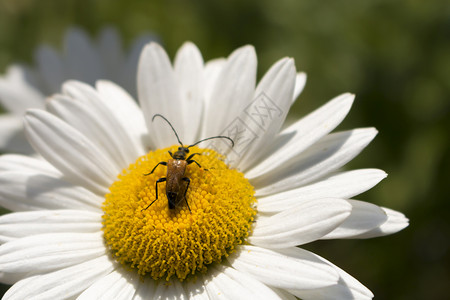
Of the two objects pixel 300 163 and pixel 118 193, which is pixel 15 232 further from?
pixel 300 163

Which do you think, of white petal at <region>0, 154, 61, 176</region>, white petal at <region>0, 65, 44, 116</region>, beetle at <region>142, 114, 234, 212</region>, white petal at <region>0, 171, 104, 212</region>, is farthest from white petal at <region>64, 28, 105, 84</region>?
beetle at <region>142, 114, 234, 212</region>

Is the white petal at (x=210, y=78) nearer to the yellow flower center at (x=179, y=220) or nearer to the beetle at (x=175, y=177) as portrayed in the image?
the beetle at (x=175, y=177)

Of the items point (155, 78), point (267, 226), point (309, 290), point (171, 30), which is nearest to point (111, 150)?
point (155, 78)

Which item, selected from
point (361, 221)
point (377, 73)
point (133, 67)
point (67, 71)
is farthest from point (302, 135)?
point (67, 71)

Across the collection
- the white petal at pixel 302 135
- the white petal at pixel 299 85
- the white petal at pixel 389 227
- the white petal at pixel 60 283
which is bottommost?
the white petal at pixel 389 227

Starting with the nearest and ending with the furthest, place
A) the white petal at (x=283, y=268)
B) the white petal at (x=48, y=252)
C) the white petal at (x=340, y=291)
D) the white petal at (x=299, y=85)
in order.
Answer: the white petal at (x=283, y=268) → the white petal at (x=340, y=291) → the white petal at (x=48, y=252) → the white petal at (x=299, y=85)

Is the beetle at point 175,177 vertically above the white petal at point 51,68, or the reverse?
the white petal at point 51,68

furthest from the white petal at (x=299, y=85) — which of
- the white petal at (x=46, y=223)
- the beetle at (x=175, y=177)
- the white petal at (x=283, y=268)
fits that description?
the white petal at (x=46, y=223)

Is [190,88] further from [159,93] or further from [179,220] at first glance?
[179,220]
